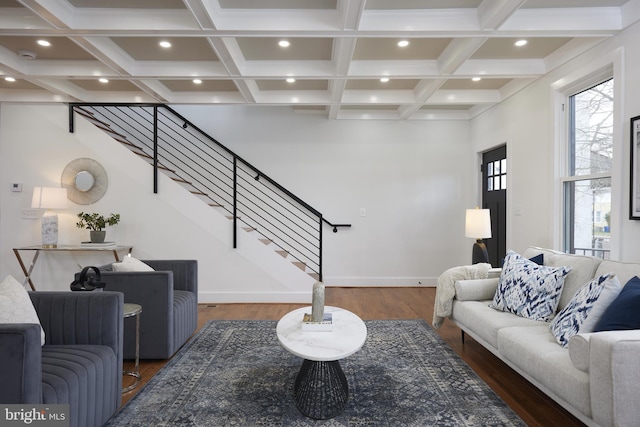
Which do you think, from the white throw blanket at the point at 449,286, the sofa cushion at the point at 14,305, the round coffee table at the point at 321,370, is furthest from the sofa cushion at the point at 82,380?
the white throw blanket at the point at 449,286

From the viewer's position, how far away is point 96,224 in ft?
14.6

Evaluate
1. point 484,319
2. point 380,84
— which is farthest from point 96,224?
point 484,319

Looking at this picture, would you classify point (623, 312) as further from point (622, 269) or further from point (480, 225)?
point (480, 225)

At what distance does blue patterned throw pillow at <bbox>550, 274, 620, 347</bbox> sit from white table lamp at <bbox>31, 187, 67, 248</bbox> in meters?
4.99

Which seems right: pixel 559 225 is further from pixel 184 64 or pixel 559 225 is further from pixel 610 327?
pixel 184 64

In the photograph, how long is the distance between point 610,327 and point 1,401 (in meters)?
2.71

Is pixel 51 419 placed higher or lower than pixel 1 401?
lower

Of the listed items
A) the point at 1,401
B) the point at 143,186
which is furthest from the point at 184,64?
the point at 1,401

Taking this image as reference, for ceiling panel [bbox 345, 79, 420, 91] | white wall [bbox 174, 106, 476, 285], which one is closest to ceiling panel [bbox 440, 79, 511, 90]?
ceiling panel [bbox 345, 79, 420, 91]

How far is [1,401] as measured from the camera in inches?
57.2

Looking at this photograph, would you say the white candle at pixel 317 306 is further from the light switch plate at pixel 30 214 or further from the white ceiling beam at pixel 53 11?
the light switch plate at pixel 30 214

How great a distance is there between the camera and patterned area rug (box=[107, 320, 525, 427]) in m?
2.04

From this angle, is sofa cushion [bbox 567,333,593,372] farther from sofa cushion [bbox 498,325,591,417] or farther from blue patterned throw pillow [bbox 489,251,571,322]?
blue patterned throw pillow [bbox 489,251,571,322]

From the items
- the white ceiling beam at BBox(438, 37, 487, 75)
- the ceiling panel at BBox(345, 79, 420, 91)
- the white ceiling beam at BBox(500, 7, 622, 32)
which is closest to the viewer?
the white ceiling beam at BBox(500, 7, 622, 32)
